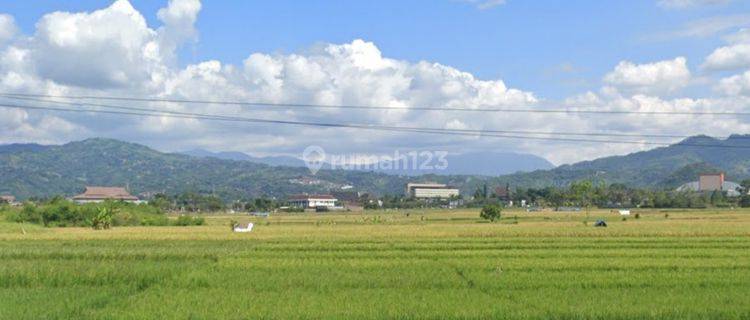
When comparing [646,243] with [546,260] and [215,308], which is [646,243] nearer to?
[546,260]

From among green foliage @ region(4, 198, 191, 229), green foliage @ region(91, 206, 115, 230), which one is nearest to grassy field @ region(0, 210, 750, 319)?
green foliage @ region(91, 206, 115, 230)

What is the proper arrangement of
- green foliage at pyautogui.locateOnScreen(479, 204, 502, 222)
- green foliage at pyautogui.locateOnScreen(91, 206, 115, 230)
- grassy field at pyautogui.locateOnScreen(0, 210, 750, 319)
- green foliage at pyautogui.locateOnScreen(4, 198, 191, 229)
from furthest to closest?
green foliage at pyautogui.locateOnScreen(479, 204, 502, 222) < green foliage at pyautogui.locateOnScreen(4, 198, 191, 229) < green foliage at pyautogui.locateOnScreen(91, 206, 115, 230) < grassy field at pyautogui.locateOnScreen(0, 210, 750, 319)

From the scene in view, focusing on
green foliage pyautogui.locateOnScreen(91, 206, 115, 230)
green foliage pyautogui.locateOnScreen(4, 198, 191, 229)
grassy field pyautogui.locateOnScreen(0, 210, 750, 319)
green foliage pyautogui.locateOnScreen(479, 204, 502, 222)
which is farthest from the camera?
green foliage pyautogui.locateOnScreen(479, 204, 502, 222)

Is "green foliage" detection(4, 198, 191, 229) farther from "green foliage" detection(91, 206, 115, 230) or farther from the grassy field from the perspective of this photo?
the grassy field

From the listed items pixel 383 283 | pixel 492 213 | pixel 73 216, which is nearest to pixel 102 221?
pixel 73 216

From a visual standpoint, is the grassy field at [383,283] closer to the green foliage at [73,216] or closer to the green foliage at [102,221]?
the green foliage at [102,221]

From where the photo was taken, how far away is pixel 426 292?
70.0 feet

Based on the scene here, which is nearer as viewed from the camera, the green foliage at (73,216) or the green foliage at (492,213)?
the green foliage at (73,216)

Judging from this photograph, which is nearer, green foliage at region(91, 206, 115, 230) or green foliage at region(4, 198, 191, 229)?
green foliage at region(91, 206, 115, 230)

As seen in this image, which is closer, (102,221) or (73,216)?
(102,221)

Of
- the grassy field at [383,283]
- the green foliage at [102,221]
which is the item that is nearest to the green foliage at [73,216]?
the green foliage at [102,221]

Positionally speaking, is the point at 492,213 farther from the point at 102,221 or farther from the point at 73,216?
the point at 73,216

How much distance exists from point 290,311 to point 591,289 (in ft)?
28.7

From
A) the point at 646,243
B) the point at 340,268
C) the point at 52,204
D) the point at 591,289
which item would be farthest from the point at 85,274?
the point at 52,204
